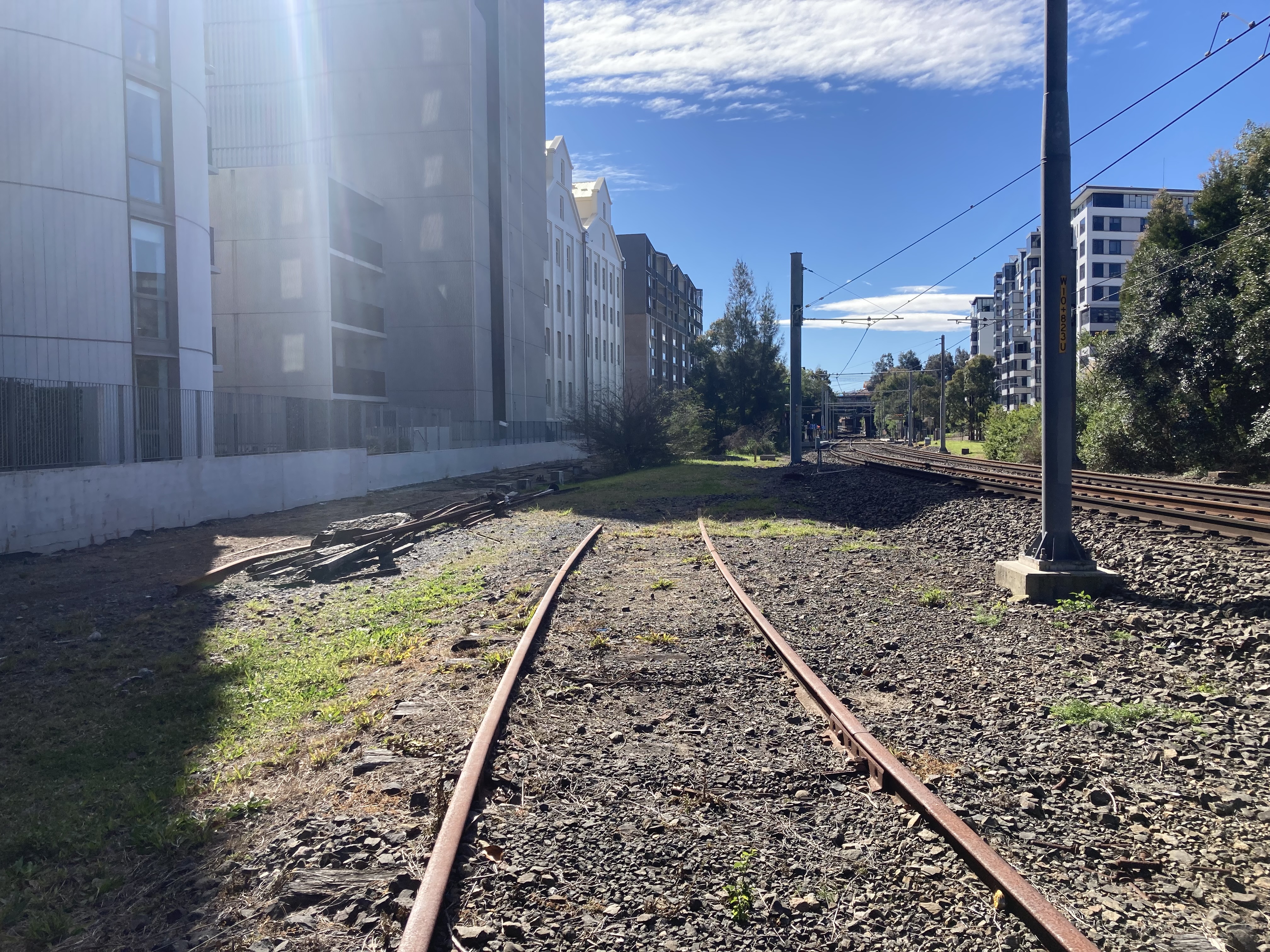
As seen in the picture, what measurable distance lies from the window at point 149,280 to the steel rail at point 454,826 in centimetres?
1908

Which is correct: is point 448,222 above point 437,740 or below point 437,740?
above

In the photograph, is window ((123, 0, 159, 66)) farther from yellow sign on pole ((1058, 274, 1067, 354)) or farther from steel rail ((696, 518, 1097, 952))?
steel rail ((696, 518, 1097, 952))

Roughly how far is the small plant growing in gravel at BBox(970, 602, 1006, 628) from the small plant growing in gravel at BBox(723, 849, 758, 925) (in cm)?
554

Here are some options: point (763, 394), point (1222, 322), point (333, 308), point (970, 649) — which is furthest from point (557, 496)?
point (763, 394)

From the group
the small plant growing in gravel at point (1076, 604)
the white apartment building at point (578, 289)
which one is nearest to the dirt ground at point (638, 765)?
the small plant growing in gravel at point (1076, 604)

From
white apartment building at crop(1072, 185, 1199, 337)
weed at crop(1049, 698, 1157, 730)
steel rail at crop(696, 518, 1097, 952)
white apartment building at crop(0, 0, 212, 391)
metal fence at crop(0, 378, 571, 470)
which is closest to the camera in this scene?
steel rail at crop(696, 518, 1097, 952)

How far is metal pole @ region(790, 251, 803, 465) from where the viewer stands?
37156 millimetres

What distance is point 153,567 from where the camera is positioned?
13.5m

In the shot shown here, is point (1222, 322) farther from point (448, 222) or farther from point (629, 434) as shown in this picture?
point (448, 222)

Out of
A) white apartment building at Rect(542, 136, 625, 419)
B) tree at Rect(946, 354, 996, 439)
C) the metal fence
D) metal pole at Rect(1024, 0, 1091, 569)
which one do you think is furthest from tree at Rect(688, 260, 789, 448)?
metal pole at Rect(1024, 0, 1091, 569)

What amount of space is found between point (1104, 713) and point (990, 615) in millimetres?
3376

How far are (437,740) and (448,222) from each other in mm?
41075

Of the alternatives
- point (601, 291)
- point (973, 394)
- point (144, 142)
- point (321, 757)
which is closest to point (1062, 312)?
point (321, 757)

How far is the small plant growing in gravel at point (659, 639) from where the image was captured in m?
7.98
